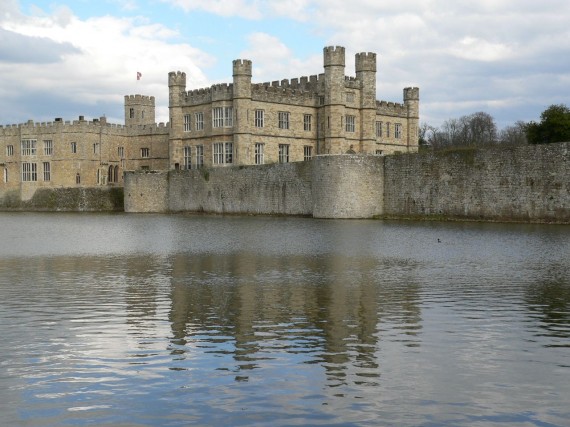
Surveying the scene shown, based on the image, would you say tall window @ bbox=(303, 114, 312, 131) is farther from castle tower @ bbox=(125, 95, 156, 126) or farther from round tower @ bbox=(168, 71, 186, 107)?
castle tower @ bbox=(125, 95, 156, 126)

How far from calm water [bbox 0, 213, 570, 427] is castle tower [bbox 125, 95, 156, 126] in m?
58.9

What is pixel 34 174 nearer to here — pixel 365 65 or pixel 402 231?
pixel 365 65

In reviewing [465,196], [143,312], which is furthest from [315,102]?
[143,312]

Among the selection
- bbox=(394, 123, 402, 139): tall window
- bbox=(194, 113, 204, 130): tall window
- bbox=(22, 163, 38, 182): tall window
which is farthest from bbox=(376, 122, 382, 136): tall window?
bbox=(22, 163, 38, 182): tall window

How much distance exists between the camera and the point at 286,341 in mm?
9500

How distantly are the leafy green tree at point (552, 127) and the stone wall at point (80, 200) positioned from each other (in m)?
33.8

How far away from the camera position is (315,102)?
5634 centimetres

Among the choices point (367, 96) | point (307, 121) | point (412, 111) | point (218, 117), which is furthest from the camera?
point (412, 111)

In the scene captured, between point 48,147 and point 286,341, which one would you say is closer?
point 286,341

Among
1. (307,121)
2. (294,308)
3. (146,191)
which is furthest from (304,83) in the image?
(294,308)

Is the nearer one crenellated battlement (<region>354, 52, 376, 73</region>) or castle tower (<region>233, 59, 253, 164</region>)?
castle tower (<region>233, 59, 253, 164</region>)

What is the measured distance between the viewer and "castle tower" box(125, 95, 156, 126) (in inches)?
3014

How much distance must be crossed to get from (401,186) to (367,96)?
17.8m

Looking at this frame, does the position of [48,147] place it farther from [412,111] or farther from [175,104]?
[412,111]
